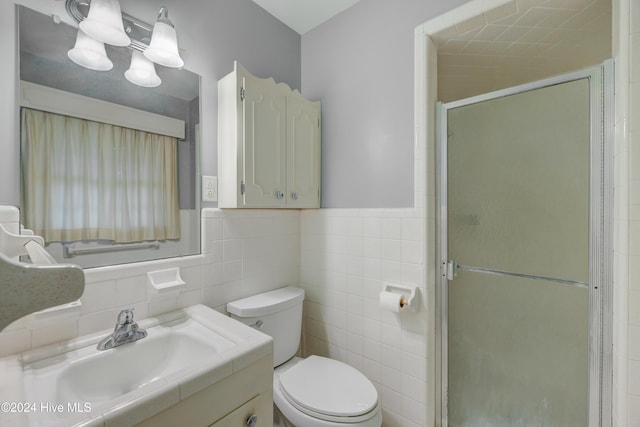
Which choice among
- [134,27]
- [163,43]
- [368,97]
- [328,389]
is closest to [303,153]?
[368,97]

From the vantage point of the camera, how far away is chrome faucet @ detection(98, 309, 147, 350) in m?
0.94

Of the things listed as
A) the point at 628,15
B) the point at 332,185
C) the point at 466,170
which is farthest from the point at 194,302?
the point at 628,15

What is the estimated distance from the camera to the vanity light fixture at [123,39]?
3.24 ft

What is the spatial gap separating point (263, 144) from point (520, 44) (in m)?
1.39

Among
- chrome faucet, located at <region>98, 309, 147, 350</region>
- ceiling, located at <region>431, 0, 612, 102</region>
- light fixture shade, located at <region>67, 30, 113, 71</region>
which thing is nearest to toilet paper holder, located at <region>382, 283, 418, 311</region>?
chrome faucet, located at <region>98, 309, 147, 350</region>

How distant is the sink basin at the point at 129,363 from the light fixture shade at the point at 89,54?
99 cm

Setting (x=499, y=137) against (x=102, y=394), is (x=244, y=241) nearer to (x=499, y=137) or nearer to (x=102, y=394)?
(x=102, y=394)

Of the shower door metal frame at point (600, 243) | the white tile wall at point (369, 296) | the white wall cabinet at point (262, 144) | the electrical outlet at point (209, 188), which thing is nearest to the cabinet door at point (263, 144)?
the white wall cabinet at point (262, 144)

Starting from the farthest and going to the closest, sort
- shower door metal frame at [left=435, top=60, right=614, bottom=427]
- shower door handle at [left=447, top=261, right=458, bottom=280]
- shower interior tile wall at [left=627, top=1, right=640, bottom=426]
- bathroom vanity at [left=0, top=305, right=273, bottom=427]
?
1. shower door handle at [left=447, top=261, right=458, bottom=280]
2. shower door metal frame at [left=435, top=60, right=614, bottom=427]
3. shower interior tile wall at [left=627, top=1, right=640, bottom=426]
4. bathroom vanity at [left=0, top=305, right=273, bottom=427]

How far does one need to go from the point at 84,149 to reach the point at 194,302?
0.74 metres

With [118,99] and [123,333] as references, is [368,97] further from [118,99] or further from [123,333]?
[123,333]

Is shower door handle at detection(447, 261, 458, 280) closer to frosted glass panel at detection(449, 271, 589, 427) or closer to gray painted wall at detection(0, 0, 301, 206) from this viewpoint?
frosted glass panel at detection(449, 271, 589, 427)

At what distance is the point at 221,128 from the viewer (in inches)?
54.3

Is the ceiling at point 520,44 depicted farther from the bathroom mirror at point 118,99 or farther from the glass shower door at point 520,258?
the bathroom mirror at point 118,99
